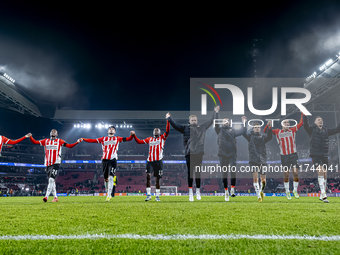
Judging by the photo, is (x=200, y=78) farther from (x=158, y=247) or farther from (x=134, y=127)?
(x=158, y=247)

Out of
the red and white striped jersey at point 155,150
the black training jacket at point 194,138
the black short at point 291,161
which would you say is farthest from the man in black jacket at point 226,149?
the black short at point 291,161

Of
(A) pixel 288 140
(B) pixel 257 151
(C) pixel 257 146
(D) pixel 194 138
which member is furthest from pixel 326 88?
(D) pixel 194 138

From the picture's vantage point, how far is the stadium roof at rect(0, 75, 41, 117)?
26453 millimetres

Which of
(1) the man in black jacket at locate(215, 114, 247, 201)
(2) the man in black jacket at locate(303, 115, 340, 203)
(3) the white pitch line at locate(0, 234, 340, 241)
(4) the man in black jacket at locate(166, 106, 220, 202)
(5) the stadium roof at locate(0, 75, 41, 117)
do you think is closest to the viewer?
(3) the white pitch line at locate(0, 234, 340, 241)

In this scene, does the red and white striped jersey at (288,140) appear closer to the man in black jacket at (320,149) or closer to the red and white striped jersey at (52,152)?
the man in black jacket at (320,149)

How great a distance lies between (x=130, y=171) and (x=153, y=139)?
33081 mm

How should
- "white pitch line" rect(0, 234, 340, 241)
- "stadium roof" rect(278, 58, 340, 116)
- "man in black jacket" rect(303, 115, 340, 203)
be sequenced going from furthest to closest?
"stadium roof" rect(278, 58, 340, 116)
"man in black jacket" rect(303, 115, 340, 203)
"white pitch line" rect(0, 234, 340, 241)

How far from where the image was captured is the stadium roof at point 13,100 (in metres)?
26.5

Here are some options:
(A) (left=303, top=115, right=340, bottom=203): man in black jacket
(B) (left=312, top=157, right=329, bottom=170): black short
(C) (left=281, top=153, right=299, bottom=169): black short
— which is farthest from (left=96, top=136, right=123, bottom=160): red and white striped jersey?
(B) (left=312, top=157, right=329, bottom=170): black short

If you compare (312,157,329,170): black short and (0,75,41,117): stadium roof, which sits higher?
(0,75,41,117): stadium roof

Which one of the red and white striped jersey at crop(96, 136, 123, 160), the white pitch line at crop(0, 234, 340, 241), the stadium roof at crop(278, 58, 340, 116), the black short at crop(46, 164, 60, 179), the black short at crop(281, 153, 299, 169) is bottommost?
the white pitch line at crop(0, 234, 340, 241)

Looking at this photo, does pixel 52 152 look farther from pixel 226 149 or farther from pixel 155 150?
pixel 226 149

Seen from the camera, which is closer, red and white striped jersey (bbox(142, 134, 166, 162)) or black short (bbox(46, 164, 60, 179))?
black short (bbox(46, 164, 60, 179))

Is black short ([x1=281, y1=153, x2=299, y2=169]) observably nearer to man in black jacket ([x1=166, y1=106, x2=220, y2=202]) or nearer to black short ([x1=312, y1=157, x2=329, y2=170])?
black short ([x1=312, y1=157, x2=329, y2=170])
